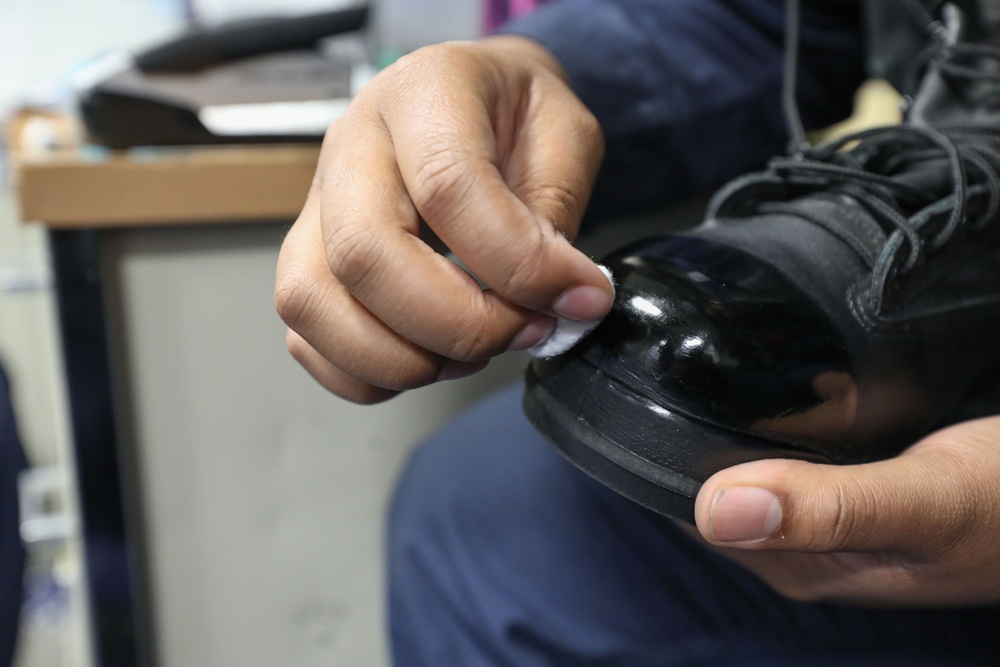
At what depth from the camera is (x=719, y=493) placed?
23 cm

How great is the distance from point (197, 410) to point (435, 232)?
422mm

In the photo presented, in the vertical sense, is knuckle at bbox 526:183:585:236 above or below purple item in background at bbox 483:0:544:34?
below

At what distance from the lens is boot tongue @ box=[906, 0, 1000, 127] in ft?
1.24

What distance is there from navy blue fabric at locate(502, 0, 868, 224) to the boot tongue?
0.13m

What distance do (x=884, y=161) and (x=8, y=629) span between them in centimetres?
53

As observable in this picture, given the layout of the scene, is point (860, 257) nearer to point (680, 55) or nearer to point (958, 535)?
point (958, 535)

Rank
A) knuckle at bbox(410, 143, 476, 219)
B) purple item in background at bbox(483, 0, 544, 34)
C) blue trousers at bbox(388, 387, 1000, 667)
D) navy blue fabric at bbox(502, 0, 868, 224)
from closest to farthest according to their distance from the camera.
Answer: knuckle at bbox(410, 143, 476, 219) < blue trousers at bbox(388, 387, 1000, 667) < navy blue fabric at bbox(502, 0, 868, 224) < purple item in background at bbox(483, 0, 544, 34)

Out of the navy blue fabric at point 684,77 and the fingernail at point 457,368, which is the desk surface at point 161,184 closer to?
the navy blue fabric at point 684,77

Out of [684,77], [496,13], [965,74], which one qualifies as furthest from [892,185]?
[496,13]

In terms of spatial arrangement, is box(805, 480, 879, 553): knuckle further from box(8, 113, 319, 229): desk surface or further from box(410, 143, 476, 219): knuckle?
box(8, 113, 319, 229): desk surface

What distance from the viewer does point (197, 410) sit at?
577 mm

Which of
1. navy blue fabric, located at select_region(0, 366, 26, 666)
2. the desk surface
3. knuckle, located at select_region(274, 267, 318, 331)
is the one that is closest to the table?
the desk surface

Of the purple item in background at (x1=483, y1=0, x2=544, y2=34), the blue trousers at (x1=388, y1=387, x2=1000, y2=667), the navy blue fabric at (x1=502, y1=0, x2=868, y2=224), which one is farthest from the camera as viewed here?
the purple item in background at (x1=483, y1=0, x2=544, y2=34)

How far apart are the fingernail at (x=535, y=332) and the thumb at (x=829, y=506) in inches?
3.0
